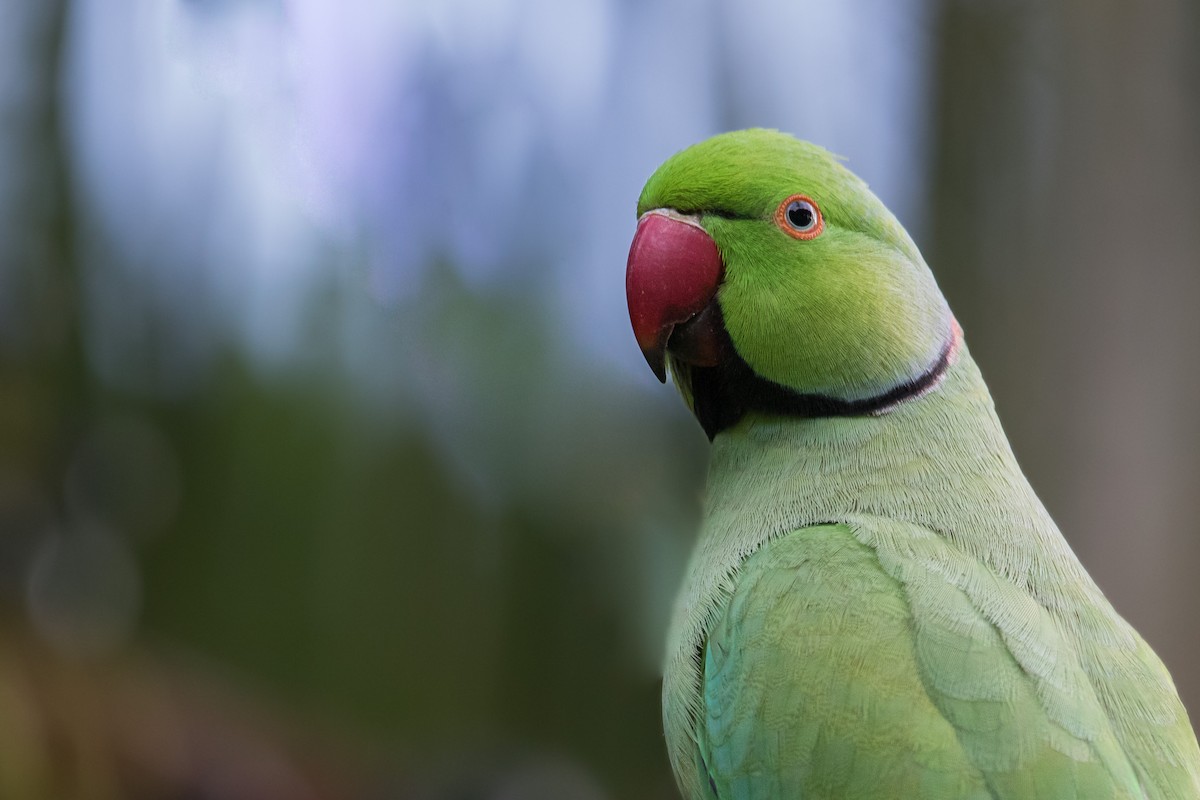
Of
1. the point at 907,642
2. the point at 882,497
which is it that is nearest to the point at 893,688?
the point at 907,642

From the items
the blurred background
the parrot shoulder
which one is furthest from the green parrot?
the blurred background

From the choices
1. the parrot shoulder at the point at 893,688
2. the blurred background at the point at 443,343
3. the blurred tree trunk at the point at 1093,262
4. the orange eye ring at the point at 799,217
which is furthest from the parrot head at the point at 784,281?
the blurred tree trunk at the point at 1093,262

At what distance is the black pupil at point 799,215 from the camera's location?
1.03 meters

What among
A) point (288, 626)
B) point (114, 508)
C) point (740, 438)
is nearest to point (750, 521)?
point (740, 438)

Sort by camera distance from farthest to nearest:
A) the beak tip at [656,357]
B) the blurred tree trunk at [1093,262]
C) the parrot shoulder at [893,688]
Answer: the blurred tree trunk at [1093,262], the beak tip at [656,357], the parrot shoulder at [893,688]

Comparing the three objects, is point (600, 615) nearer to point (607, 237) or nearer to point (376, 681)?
point (376, 681)

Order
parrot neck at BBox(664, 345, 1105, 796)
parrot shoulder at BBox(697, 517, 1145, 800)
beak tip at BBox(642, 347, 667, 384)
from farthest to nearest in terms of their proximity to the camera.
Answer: beak tip at BBox(642, 347, 667, 384), parrot neck at BBox(664, 345, 1105, 796), parrot shoulder at BBox(697, 517, 1145, 800)

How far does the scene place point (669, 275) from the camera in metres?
1.04

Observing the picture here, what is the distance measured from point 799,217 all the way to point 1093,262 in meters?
1.90

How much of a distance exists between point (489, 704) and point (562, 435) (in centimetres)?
89

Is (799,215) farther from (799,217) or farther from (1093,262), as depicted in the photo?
(1093,262)

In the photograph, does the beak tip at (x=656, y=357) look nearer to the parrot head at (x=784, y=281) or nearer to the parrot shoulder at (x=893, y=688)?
the parrot head at (x=784, y=281)

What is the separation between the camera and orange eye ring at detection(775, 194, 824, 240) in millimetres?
1031

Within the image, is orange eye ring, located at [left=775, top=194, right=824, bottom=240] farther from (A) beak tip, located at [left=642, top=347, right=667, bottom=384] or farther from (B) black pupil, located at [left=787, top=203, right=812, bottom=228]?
(A) beak tip, located at [left=642, top=347, right=667, bottom=384]
